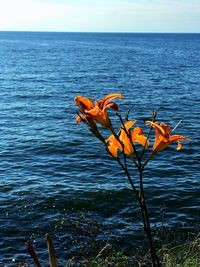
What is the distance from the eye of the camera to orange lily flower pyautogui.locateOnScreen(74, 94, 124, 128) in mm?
2480

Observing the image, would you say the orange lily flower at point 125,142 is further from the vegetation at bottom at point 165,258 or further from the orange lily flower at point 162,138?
the vegetation at bottom at point 165,258

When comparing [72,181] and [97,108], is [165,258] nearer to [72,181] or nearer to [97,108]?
[97,108]

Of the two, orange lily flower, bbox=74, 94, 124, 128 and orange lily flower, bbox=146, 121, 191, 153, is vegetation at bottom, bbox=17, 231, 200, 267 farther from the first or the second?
orange lily flower, bbox=74, 94, 124, 128

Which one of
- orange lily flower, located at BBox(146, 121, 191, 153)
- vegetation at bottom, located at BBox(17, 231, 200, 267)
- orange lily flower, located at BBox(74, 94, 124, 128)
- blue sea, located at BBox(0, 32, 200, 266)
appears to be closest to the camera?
orange lily flower, located at BBox(74, 94, 124, 128)

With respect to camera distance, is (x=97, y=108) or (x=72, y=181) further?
(x=72, y=181)

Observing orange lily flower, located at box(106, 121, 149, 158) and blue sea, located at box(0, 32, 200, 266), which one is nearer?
orange lily flower, located at box(106, 121, 149, 158)

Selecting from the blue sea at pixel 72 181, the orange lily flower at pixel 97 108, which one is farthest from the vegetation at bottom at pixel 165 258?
the orange lily flower at pixel 97 108

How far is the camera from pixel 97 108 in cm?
251

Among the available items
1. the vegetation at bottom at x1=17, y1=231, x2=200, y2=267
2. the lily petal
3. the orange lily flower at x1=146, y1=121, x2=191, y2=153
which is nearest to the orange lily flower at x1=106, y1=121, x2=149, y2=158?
the orange lily flower at x1=146, y1=121, x2=191, y2=153

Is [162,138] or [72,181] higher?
[162,138]

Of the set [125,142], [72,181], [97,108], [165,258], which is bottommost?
[72,181]

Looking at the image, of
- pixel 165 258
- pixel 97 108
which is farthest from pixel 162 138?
pixel 165 258

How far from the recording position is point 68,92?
119 ft

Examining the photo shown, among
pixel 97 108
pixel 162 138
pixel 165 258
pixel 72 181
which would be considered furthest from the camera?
pixel 72 181
